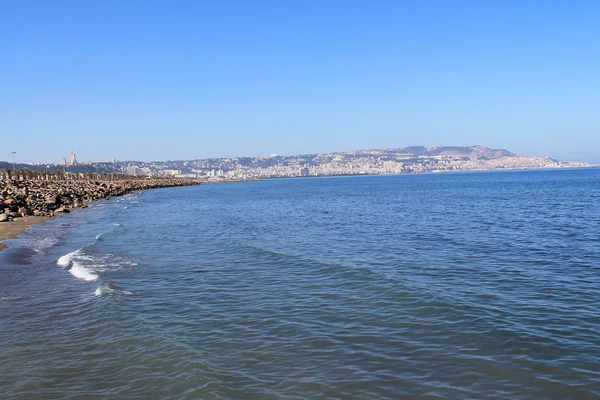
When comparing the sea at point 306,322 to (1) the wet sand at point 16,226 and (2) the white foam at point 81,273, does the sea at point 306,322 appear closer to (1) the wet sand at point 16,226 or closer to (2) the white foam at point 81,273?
(2) the white foam at point 81,273

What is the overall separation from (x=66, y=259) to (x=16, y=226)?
13.5 meters

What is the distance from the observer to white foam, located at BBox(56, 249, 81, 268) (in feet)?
57.5

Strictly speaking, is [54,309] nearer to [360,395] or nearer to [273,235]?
[360,395]

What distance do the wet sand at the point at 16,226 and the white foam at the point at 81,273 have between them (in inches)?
249

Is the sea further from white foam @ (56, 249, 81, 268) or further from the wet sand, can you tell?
the wet sand

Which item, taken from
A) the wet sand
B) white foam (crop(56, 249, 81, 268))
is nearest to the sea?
white foam (crop(56, 249, 81, 268))

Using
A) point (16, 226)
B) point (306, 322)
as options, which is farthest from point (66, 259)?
point (16, 226)

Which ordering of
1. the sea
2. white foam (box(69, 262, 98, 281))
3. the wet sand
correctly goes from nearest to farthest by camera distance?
the sea, white foam (box(69, 262, 98, 281)), the wet sand

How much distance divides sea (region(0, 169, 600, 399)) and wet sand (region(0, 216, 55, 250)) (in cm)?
531

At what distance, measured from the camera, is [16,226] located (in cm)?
2933

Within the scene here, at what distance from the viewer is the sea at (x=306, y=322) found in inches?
293

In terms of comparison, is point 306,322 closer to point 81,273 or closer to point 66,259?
point 81,273

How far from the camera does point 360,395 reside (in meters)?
7.02

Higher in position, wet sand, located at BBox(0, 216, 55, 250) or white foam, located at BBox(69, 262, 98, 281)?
wet sand, located at BBox(0, 216, 55, 250)
